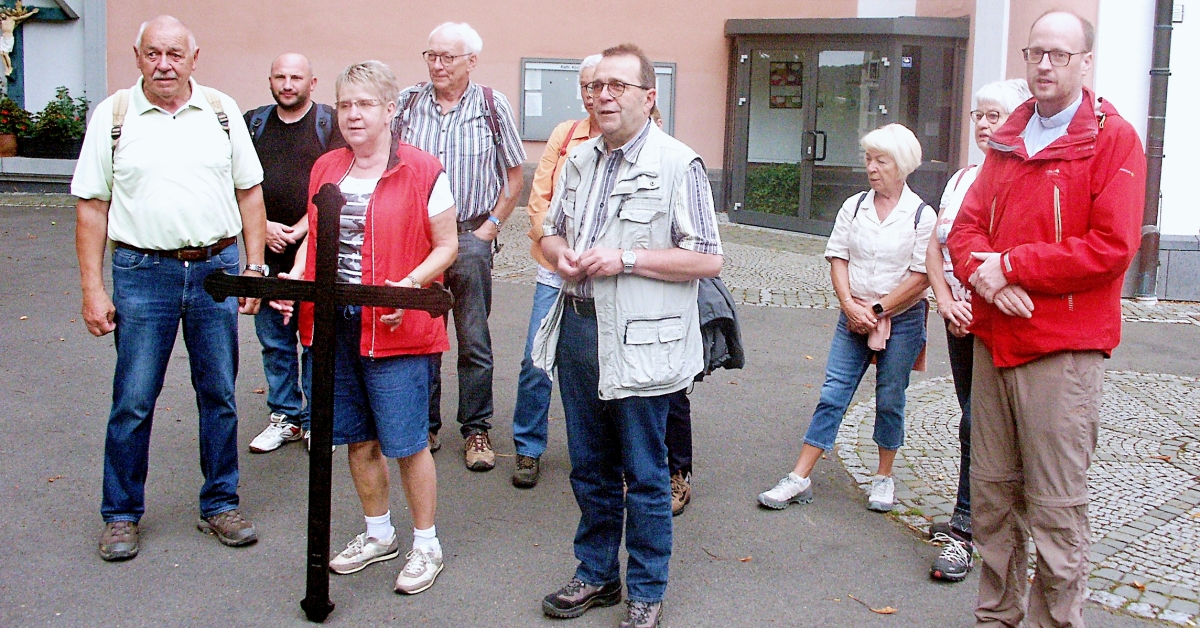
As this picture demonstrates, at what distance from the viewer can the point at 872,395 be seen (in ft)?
23.0

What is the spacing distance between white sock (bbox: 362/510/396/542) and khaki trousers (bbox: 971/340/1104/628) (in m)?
2.16

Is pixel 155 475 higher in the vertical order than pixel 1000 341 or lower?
lower

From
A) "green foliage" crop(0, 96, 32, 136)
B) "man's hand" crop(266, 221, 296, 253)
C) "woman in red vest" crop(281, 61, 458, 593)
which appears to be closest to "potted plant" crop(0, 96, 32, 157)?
"green foliage" crop(0, 96, 32, 136)

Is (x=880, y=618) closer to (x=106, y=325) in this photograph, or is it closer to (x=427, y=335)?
(x=427, y=335)

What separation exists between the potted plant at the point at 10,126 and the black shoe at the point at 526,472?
1321 cm

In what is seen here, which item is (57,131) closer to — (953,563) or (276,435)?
(276,435)

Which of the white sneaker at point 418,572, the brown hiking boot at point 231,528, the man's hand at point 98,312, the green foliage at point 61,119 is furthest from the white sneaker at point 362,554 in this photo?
the green foliage at point 61,119

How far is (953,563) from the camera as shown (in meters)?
4.35

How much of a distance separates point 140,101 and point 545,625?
96.3 inches

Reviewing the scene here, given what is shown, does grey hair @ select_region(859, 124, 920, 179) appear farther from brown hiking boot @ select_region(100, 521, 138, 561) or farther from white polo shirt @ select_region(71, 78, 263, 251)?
brown hiking boot @ select_region(100, 521, 138, 561)

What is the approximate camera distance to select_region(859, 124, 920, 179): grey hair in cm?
476

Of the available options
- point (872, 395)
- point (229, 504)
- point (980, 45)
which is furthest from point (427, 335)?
point (980, 45)

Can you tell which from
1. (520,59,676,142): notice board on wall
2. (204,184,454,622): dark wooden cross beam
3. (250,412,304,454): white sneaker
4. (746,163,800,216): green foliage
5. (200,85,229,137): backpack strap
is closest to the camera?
(204,184,454,622): dark wooden cross beam

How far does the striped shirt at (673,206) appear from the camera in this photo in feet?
12.2
